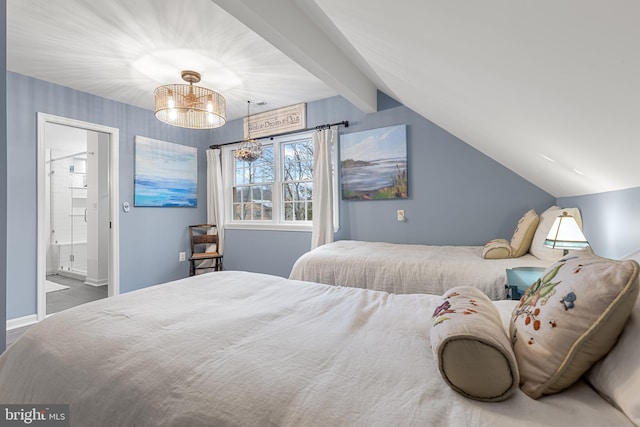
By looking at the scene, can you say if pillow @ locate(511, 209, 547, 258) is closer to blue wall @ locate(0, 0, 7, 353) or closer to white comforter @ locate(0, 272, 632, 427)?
white comforter @ locate(0, 272, 632, 427)

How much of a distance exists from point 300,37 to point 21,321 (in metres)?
3.79

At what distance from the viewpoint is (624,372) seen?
0.60m

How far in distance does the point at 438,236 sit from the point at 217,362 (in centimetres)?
289

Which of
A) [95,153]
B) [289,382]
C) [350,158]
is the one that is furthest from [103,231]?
[289,382]

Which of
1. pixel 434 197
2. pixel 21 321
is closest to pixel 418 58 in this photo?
pixel 434 197

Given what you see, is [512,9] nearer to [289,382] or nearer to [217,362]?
[289,382]

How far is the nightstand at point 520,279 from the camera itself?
1.60m

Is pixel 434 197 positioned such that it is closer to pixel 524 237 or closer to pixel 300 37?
pixel 524 237

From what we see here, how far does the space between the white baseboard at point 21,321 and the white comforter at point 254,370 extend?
247cm

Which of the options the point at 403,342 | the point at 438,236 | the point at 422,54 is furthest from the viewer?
the point at 438,236

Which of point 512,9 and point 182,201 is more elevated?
point 512,9

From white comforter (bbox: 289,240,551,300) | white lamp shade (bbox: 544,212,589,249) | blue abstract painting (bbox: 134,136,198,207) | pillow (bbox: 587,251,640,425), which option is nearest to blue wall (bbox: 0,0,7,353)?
white comforter (bbox: 289,240,551,300)

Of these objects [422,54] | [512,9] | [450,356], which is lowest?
[450,356]

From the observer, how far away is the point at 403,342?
945 millimetres
